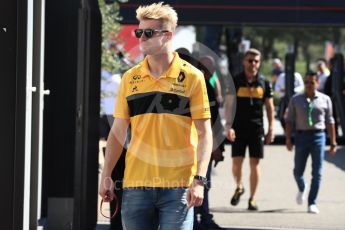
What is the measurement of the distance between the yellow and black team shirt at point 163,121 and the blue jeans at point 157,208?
43 millimetres

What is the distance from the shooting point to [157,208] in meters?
5.23

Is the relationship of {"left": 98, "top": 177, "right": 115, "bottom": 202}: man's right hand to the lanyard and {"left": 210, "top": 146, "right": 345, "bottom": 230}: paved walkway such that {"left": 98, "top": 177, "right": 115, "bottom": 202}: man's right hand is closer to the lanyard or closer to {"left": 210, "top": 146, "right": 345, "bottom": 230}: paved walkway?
{"left": 210, "top": 146, "right": 345, "bottom": 230}: paved walkway

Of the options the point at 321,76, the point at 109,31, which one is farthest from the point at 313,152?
the point at 321,76

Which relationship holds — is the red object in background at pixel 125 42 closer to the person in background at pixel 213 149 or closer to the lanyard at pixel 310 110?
the lanyard at pixel 310 110

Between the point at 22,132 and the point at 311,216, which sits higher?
the point at 22,132

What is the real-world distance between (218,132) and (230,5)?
275 centimetres

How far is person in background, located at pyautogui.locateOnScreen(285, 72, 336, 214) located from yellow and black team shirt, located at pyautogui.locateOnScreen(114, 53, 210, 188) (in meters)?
5.99

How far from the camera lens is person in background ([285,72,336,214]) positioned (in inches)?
438

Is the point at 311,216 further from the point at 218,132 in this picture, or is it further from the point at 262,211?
the point at 218,132

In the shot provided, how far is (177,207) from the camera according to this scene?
5.13 metres

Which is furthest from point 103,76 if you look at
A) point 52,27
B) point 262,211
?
point 52,27

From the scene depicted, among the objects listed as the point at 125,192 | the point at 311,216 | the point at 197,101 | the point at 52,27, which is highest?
the point at 52,27

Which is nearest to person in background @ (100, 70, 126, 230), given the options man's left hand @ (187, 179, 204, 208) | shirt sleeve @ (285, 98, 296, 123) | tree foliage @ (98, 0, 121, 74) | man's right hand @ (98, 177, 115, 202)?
tree foliage @ (98, 0, 121, 74)

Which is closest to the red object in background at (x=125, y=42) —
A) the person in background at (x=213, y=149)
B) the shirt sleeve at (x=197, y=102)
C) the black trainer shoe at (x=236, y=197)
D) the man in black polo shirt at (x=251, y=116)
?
the man in black polo shirt at (x=251, y=116)
